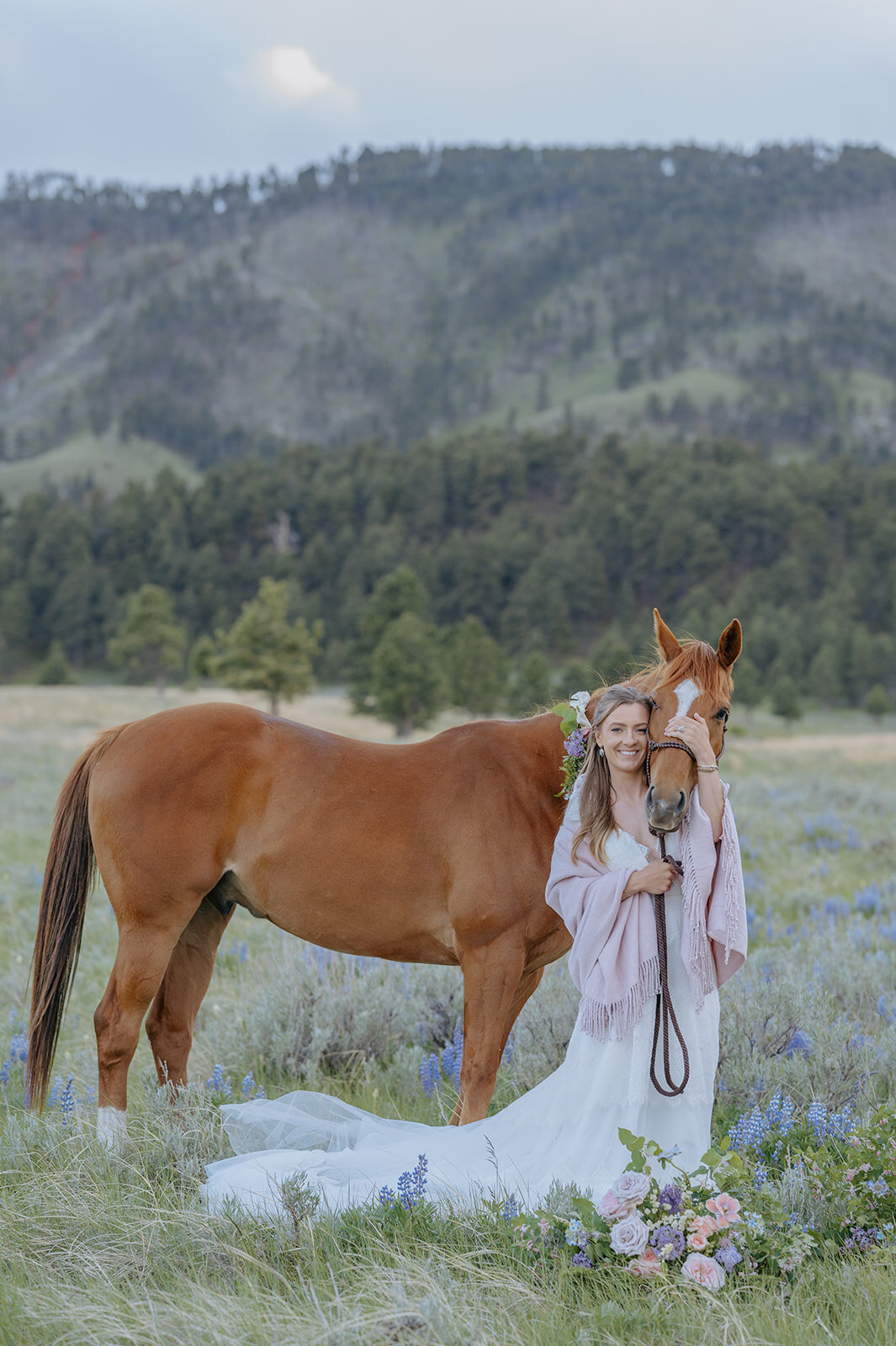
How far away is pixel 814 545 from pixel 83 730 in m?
69.1

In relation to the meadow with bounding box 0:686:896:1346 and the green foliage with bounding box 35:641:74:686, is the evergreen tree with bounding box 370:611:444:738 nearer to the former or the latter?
the meadow with bounding box 0:686:896:1346

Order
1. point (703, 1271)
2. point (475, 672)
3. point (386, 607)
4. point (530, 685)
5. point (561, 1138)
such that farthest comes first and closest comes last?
point (530, 685) < point (475, 672) < point (386, 607) < point (561, 1138) < point (703, 1271)

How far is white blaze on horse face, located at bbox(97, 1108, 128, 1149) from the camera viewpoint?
3.82 metres

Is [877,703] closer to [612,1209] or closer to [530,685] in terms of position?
[530,685]

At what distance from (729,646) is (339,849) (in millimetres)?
1766

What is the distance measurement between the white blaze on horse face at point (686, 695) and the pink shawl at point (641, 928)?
0.30 m

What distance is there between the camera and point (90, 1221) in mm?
3264

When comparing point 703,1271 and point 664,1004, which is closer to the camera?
point 703,1271

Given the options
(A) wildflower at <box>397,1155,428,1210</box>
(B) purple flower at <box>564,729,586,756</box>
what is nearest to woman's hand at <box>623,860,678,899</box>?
(B) purple flower at <box>564,729,586,756</box>

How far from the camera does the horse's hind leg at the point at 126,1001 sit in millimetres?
A: 4059

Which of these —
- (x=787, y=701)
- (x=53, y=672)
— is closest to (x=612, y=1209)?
(x=787, y=701)

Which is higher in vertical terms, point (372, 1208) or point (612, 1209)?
point (612, 1209)

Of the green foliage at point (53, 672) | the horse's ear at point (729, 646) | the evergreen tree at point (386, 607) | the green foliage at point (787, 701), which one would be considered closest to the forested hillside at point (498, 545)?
the green foliage at point (53, 672)

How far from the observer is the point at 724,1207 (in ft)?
9.45
